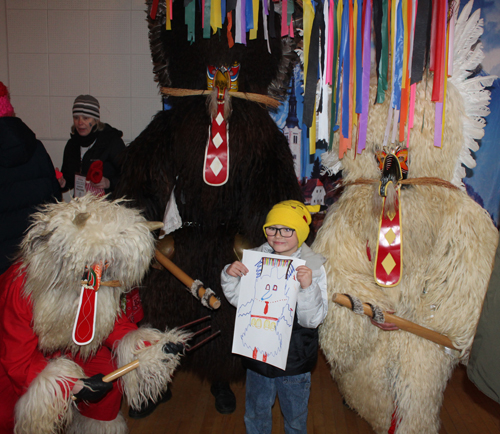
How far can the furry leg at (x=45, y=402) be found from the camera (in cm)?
113

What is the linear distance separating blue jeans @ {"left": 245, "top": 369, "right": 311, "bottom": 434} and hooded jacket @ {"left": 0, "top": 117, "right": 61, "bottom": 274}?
1.20 metres

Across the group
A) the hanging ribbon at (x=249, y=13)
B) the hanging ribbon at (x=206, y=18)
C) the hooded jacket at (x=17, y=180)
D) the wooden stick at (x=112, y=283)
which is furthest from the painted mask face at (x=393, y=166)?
the hooded jacket at (x=17, y=180)

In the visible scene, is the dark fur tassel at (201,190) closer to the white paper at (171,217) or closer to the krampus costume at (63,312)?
the white paper at (171,217)

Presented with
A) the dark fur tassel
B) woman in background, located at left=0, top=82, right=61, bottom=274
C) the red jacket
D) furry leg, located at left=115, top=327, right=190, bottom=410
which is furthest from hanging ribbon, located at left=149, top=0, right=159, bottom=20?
furry leg, located at left=115, top=327, right=190, bottom=410

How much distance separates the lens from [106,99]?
2.63 m

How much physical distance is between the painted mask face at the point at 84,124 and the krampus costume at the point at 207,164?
2.65 feet

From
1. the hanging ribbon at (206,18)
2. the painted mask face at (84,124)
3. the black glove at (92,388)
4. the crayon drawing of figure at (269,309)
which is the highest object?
the hanging ribbon at (206,18)

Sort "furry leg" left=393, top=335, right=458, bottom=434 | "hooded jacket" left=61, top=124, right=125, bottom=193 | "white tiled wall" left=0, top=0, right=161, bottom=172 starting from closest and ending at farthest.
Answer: "furry leg" left=393, top=335, right=458, bottom=434, "hooded jacket" left=61, top=124, right=125, bottom=193, "white tiled wall" left=0, top=0, right=161, bottom=172

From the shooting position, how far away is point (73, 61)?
259 cm

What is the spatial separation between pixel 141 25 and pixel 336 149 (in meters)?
1.70

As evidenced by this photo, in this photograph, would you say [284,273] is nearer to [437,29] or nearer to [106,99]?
[437,29]

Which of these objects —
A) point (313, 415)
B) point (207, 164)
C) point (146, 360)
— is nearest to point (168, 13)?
point (207, 164)

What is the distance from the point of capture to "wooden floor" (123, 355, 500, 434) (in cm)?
179

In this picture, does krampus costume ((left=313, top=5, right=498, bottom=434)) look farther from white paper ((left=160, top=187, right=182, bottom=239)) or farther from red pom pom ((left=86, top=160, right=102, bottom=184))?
red pom pom ((left=86, top=160, right=102, bottom=184))
